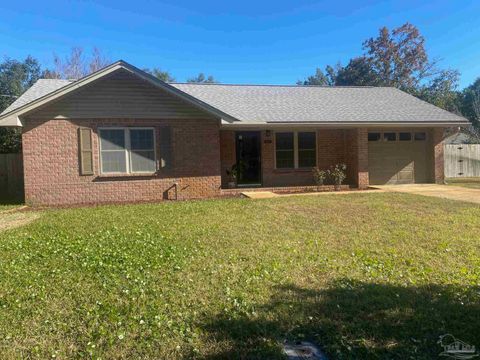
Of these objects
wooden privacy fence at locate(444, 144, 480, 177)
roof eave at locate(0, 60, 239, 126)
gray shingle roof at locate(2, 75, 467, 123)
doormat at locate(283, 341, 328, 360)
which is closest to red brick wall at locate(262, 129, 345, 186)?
gray shingle roof at locate(2, 75, 467, 123)

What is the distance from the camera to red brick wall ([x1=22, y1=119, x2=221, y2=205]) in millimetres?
11531

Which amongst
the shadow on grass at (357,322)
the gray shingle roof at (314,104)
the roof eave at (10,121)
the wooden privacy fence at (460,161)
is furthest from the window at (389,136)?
the roof eave at (10,121)

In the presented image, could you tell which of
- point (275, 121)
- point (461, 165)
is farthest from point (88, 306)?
point (461, 165)

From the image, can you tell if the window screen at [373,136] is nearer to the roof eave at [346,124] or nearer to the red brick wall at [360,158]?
the red brick wall at [360,158]

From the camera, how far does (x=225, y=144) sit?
1471 cm

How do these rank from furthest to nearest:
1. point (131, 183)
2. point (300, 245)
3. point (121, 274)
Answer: point (131, 183), point (300, 245), point (121, 274)

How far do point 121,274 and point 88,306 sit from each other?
96 centimetres

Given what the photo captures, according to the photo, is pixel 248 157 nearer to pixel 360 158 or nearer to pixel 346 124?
pixel 346 124

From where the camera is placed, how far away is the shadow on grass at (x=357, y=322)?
310cm

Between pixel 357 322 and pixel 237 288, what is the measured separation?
136 cm

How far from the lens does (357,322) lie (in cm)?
354

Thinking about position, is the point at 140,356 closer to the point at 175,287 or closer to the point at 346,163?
the point at 175,287

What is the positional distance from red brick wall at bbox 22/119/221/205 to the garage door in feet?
22.7

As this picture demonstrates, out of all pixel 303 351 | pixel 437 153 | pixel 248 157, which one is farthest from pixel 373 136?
pixel 303 351
